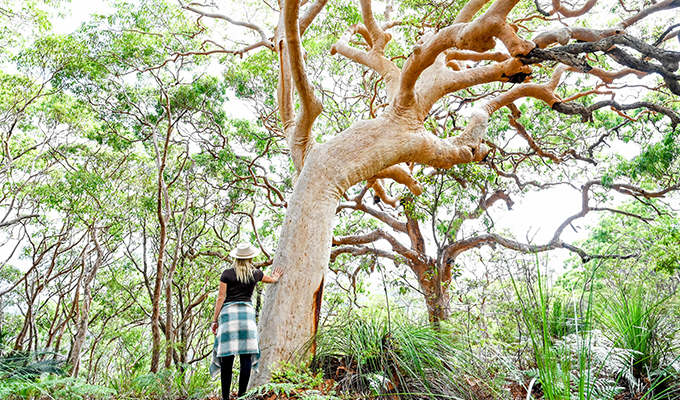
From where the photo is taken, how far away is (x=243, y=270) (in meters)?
3.77

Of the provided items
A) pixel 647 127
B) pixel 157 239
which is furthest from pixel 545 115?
pixel 157 239

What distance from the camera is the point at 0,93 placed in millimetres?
9344

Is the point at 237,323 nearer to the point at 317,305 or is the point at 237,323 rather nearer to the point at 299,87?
the point at 317,305

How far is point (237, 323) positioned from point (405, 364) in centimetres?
155

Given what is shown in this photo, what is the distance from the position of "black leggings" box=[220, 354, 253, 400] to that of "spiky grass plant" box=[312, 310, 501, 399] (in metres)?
0.68

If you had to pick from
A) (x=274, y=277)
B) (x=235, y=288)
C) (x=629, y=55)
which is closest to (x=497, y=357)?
(x=274, y=277)

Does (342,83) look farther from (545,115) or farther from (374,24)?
(545,115)

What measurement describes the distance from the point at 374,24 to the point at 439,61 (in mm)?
1233

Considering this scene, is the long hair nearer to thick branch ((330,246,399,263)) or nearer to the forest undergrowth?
the forest undergrowth

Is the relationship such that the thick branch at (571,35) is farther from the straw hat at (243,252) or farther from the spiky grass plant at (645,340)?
the straw hat at (243,252)

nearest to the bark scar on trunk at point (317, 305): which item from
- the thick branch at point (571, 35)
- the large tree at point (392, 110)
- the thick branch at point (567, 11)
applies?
the large tree at point (392, 110)

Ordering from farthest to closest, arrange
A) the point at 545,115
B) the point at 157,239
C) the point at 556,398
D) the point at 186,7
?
the point at 157,239
the point at 545,115
the point at 186,7
the point at 556,398

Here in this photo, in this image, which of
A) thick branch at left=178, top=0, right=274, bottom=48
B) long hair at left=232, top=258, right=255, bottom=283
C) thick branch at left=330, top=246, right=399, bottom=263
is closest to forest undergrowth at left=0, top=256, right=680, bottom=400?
long hair at left=232, top=258, right=255, bottom=283

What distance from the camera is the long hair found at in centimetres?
372
